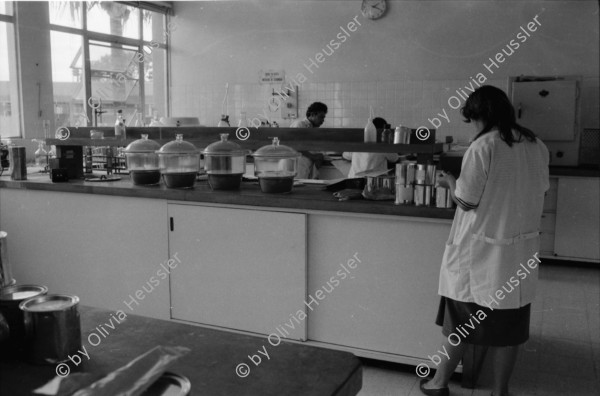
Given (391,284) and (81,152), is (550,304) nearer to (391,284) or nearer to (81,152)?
(391,284)

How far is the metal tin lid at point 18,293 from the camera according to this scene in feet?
4.01

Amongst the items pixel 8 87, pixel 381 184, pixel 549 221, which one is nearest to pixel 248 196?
pixel 381 184

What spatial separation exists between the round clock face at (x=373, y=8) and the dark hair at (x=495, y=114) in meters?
4.61

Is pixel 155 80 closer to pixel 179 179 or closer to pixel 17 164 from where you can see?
pixel 17 164

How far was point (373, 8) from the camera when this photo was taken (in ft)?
22.6

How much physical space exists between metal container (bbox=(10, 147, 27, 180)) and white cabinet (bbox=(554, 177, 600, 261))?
15.2ft

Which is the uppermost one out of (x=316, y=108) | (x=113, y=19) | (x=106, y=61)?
(x=113, y=19)

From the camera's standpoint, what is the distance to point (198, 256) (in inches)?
136

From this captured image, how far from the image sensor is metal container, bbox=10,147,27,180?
162 inches

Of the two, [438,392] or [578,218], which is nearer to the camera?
[438,392]

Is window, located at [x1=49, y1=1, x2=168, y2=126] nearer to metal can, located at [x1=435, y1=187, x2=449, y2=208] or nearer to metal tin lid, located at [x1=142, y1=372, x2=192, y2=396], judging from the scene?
metal can, located at [x1=435, y1=187, x2=449, y2=208]

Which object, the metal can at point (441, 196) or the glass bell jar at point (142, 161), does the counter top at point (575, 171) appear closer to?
the metal can at point (441, 196)

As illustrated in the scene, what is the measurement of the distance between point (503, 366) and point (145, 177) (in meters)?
2.43

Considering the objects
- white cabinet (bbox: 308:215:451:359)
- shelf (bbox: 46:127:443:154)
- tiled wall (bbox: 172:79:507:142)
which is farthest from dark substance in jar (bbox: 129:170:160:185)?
tiled wall (bbox: 172:79:507:142)
